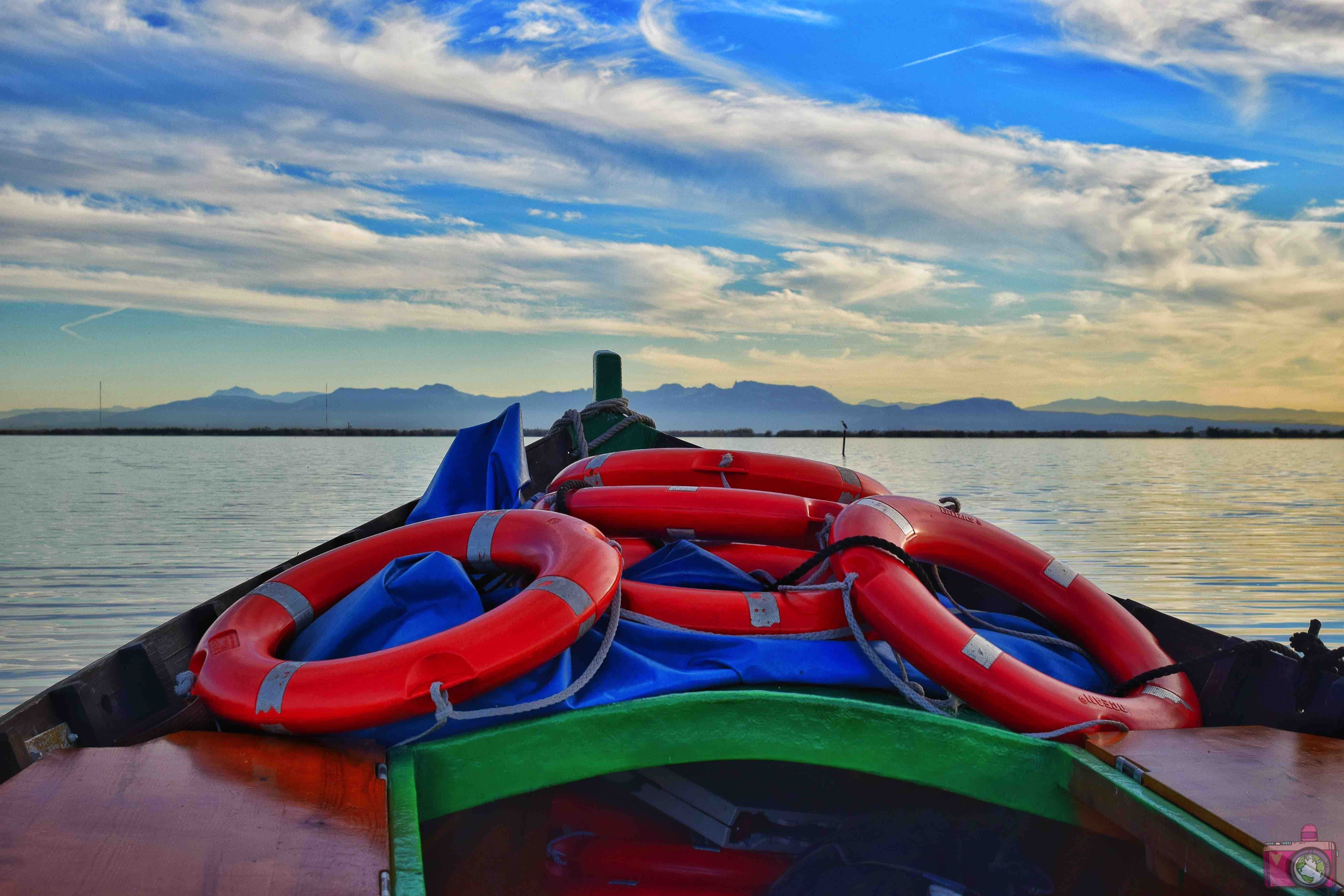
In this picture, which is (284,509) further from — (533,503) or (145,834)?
(145,834)

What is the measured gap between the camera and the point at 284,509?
15.6 metres

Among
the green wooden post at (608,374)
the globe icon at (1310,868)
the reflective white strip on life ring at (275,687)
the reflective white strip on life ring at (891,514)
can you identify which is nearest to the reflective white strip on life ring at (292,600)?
the reflective white strip on life ring at (275,687)

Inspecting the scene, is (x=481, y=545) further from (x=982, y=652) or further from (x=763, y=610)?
(x=982, y=652)

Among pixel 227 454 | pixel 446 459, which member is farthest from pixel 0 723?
pixel 227 454

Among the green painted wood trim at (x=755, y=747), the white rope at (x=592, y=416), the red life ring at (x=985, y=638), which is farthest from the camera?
the white rope at (x=592, y=416)

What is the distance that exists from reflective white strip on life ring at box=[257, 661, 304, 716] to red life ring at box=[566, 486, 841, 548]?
4.77 ft

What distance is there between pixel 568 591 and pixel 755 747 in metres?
0.68

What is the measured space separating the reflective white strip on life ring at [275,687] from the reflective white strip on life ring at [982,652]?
1.87 metres

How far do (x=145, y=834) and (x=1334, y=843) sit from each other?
2242mm

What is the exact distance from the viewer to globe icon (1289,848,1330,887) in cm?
148

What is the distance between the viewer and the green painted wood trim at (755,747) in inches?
80.0

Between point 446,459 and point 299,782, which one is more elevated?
point 446,459

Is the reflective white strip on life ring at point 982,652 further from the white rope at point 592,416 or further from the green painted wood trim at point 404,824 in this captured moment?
the white rope at point 592,416

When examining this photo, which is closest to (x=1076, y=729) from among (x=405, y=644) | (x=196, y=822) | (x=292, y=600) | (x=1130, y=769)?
(x=1130, y=769)
